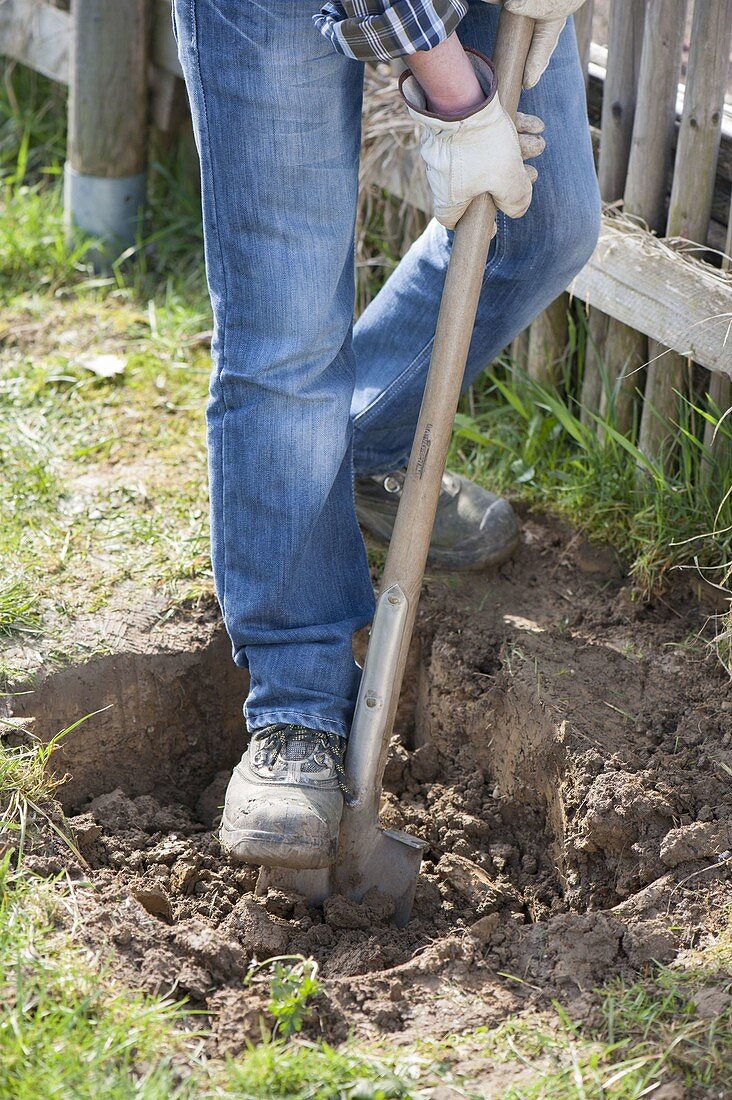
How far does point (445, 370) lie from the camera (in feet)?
6.27

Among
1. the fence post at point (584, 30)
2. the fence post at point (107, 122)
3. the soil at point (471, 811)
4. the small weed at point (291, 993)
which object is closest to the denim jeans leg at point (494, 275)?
the soil at point (471, 811)

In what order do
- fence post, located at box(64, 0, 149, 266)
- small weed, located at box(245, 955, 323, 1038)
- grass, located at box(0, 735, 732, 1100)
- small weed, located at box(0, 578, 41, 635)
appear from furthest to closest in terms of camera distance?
fence post, located at box(64, 0, 149, 266), small weed, located at box(0, 578, 41, 635), small weed, located at box(245, 955, 323, 1038), grass, located at box(0, 735, 732, 1100)

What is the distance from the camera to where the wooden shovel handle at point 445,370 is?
183cm

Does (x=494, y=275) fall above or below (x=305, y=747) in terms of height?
above

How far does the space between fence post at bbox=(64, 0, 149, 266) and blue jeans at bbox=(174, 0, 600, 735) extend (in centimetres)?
204

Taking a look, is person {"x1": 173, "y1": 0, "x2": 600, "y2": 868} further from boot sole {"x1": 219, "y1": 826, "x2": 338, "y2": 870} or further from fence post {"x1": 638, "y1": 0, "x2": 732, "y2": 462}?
fence post {"x1": 638, "y1": 0, "x2": 732, "y2": 462}

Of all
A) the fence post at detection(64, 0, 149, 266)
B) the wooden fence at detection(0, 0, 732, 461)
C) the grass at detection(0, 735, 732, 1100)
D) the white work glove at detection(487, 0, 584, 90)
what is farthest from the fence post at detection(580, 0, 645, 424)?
the fence post at detection(64, 0, 149, 266)

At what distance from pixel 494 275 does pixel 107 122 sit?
6.72 ft

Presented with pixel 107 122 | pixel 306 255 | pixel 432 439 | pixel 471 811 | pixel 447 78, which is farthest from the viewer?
pixel 107 122

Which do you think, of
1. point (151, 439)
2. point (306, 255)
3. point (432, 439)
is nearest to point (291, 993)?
point (432, 439)

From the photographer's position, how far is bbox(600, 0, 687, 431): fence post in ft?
Answer: 7.99

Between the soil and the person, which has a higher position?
the person

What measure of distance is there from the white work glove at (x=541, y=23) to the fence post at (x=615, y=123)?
807 millimetres

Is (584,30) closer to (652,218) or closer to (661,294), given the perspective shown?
(652,218)
